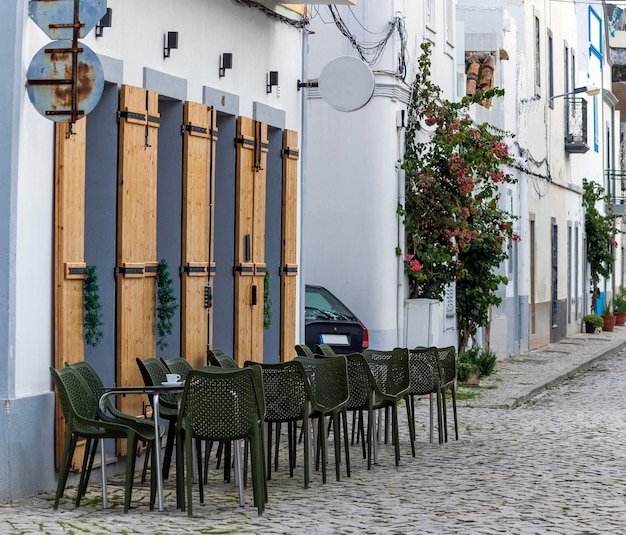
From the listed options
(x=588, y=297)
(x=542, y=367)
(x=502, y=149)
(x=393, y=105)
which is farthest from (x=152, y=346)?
(x=588, y=297)

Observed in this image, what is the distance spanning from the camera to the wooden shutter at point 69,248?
9703mm

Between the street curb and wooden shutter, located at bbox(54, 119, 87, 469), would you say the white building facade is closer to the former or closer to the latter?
wooden shutter, located at bbox(54, 119, 87, 469)

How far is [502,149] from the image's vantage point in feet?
64.8

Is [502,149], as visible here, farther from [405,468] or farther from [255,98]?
[405,468]

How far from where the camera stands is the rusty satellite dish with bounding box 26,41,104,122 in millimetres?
9055

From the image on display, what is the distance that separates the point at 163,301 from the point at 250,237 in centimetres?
215

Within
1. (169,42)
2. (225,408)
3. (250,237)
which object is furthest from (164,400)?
(250,237)

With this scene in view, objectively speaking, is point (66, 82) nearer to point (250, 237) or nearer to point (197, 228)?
point (197, 228)

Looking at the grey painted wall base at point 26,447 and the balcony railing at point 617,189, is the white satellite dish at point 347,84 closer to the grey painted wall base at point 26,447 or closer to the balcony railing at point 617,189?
the grey painted wall base at point 26,447

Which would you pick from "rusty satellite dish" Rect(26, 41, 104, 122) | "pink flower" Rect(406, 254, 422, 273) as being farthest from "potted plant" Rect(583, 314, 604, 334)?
"rusty satellite dish" Rect(26, 41, 104, 122)

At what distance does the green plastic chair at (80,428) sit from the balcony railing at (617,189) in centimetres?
3433

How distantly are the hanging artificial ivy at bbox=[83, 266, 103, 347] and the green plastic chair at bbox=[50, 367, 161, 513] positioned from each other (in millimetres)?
888

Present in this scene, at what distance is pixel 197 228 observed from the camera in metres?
12.1

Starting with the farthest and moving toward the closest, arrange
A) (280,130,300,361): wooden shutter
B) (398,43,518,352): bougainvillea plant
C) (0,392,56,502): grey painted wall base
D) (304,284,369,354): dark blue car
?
(398,43,518,352): bougainvillea plant
(304,284,369,354): dark blue car
(280,130,300,361): wooden shutter
(0,392,56,502): grey painted wall base
